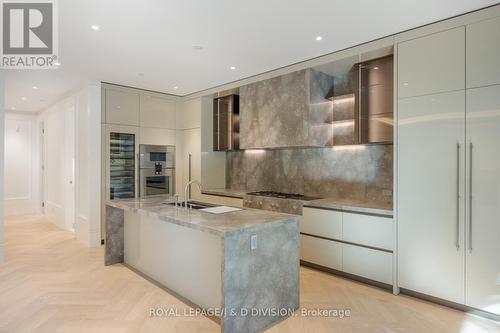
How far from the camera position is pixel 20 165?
754 centimetres

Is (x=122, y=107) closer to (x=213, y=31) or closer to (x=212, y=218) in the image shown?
(x=213, y=31)

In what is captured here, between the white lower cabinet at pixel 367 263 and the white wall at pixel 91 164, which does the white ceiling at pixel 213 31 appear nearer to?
the white wall at pixel 91 164

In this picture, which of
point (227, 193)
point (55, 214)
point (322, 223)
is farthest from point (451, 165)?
point (55, 214)

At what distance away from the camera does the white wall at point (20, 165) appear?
291 inches

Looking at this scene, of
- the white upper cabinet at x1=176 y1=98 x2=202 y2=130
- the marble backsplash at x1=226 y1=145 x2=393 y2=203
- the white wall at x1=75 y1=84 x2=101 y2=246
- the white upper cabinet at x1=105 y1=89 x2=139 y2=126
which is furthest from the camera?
the white upper cabinet at x1=176 y1=98 x2=202 y2=130

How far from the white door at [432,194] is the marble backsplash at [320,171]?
0.69 m

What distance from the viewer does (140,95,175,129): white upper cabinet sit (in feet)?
17.7

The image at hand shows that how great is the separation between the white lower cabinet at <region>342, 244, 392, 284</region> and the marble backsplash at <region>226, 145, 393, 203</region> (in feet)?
2.60

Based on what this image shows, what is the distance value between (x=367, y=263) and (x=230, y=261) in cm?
186

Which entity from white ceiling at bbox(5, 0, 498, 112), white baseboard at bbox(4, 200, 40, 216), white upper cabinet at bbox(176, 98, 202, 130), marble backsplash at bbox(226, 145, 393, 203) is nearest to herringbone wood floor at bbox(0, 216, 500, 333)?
marble backsplash at bbox(226, 145, 393, 203)

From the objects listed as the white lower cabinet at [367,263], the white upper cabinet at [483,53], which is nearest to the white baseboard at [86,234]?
the white lower cabinet at [367,263]

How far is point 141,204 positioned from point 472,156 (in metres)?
3.34

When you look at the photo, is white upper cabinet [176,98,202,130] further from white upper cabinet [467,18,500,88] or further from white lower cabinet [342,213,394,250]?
white upper cabinet [467,18,500,88]

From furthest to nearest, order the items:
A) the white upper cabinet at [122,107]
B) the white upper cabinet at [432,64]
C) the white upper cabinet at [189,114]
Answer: the white upper cabinet at [189,114] → the white upper cabinet at [122,107] → the white upper cabinet at [432,64]
